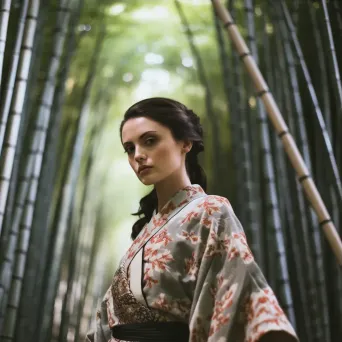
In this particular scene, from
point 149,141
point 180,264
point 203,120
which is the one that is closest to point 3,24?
point 149,141

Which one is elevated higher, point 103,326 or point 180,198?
point 180,198

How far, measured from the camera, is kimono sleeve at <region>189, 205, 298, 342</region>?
98 centimetres

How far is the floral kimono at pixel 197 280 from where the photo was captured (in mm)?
1006

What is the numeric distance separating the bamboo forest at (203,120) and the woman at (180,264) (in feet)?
0.73

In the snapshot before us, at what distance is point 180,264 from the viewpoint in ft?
3.73

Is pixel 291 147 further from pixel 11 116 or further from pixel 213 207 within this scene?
pixel 11 116

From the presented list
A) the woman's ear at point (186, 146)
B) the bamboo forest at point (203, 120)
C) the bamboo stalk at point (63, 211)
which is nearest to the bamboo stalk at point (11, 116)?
the bamboo forest at point (203, 120)

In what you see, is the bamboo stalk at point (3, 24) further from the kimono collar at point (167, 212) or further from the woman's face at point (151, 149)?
the kimono collar at point (167, 212)

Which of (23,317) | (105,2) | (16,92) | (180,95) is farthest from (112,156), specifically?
(16,92)

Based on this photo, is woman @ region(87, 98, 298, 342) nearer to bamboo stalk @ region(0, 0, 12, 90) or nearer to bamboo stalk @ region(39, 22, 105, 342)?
bamboo stalk @ region(0, 0, 12, 90)

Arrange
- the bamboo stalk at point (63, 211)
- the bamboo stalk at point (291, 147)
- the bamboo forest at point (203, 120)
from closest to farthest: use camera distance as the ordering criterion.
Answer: the bamboo stalk at point (291, 147)
the bamboo forest at point (203, 120)
the bamboo stalk at point (63, 211)

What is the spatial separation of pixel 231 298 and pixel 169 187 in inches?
14.8

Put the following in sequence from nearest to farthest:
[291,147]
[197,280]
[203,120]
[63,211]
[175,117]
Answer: [197,280], [291,147], [175,117], [63,211], [203,120]

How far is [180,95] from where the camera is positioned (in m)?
5.12
